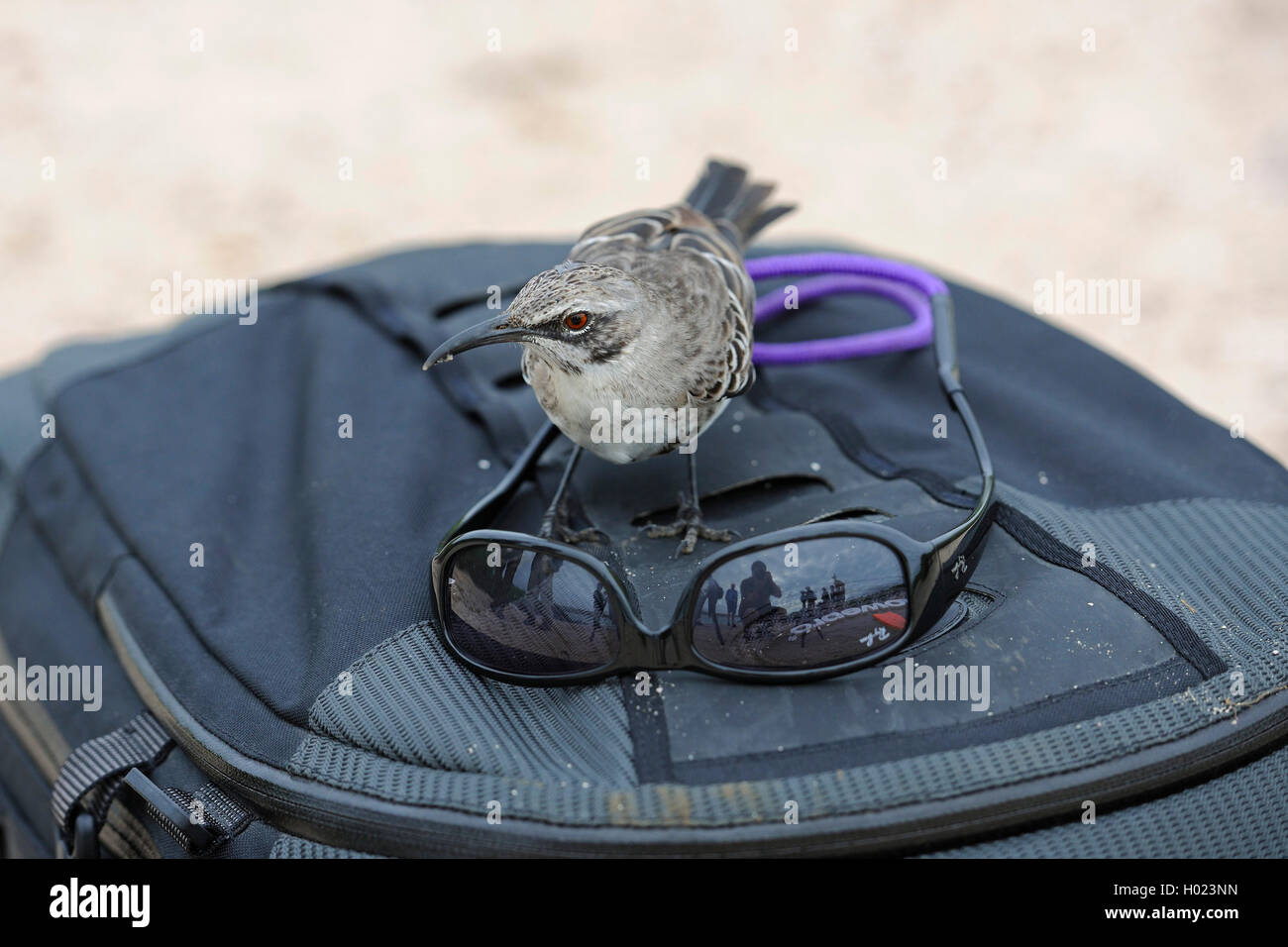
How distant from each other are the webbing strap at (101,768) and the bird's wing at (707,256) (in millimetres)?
1170

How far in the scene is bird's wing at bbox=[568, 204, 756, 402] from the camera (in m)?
2.42

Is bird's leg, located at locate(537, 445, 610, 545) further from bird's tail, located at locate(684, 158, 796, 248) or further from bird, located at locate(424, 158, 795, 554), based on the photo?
bird's tail, located at locate(684, 158, 796, 248)

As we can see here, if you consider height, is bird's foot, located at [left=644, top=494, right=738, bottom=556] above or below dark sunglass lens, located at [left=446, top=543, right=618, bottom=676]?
above

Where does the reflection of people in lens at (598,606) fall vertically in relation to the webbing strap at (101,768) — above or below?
above

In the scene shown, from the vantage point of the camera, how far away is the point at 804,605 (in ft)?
6.21

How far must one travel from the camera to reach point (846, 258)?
2.87 m

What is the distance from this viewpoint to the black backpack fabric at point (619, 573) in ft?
5.97

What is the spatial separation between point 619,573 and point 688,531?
0.53 ft

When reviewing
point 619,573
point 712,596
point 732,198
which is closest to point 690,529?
point 619,573

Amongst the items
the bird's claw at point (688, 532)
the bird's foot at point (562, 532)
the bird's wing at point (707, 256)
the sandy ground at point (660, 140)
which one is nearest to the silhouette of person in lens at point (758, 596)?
the bird's claw at point (688, 532)

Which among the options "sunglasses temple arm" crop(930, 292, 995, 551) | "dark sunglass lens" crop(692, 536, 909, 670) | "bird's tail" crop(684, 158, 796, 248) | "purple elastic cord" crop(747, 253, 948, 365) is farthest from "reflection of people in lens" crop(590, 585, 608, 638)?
"bird's tail" crop(684, 158, 796, 248)

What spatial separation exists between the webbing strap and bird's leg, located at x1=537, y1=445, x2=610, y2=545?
0.75 meters

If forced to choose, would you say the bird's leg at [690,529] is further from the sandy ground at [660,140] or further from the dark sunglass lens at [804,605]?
the sandy ground at [660,140]
